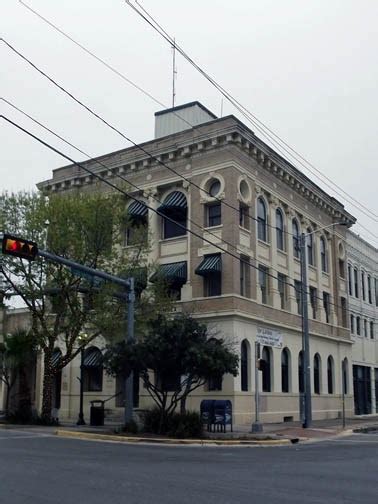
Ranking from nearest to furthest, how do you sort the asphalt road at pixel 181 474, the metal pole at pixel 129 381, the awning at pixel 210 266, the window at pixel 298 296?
the asphalt road at pixel 181 474, the metal pole at pixel 129 381, the awning at pixel 210 266, the window at pixel 298 296

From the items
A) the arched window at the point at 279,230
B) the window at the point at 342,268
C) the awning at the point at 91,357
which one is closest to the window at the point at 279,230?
the arched window at the point at 279,230

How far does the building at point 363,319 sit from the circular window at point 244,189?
50.0 feet

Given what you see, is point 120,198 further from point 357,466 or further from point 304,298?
point 357,466

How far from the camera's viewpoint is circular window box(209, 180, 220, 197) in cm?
3328

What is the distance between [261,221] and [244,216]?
1795 mm

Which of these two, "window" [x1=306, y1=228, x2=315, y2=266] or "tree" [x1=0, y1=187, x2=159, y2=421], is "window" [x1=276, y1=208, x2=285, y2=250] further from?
"tree" [x1=0, y1=187, x2=159, y2=421]

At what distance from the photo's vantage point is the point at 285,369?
35750 mm

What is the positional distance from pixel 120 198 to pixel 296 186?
525 inches

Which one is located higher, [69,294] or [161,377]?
[69,294]

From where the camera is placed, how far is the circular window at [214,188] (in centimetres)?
3328

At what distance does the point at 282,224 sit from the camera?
37656mm

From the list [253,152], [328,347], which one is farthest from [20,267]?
[328,347]

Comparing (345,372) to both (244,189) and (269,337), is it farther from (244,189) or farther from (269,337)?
(244,189)

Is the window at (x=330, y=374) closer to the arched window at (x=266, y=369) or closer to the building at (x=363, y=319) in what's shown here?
the building at (x=363, y=319)
